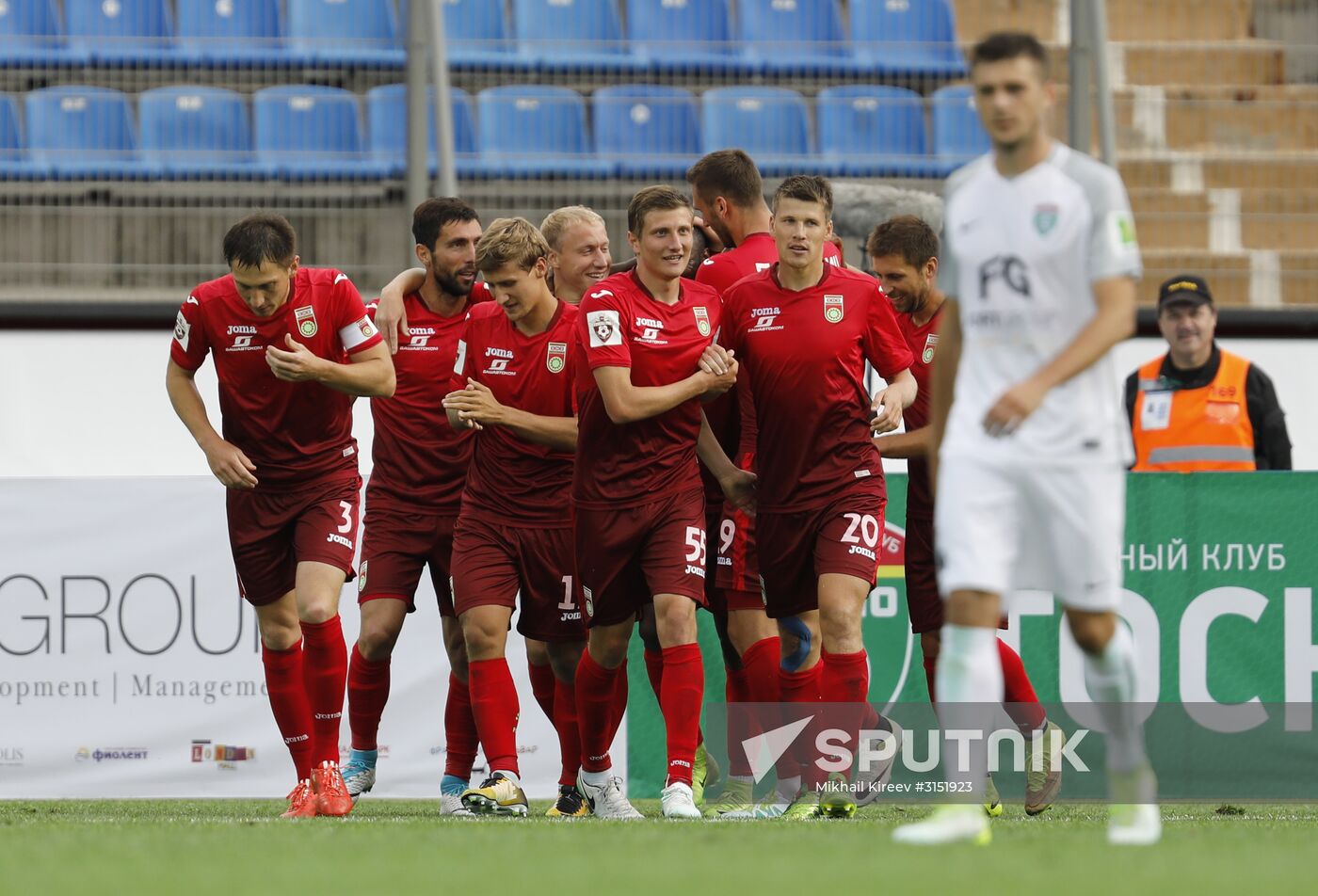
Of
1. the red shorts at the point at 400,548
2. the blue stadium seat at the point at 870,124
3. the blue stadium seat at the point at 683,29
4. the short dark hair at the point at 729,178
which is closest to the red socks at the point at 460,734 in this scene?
the red shorts at the point at 400,548

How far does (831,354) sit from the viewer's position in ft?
22.8

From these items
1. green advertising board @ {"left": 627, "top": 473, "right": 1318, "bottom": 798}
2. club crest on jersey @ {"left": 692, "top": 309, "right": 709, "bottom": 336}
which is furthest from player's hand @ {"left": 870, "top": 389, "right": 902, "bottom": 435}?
green advertising board @ {"left": 627, "top": 473, "right": 1318, "bottom": 798}

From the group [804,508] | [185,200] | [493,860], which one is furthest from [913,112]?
[493,860]

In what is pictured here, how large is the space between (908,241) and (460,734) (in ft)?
8.74

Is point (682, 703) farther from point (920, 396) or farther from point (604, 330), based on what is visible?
point (920, 396)

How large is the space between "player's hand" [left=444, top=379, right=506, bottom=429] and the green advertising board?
2099mm

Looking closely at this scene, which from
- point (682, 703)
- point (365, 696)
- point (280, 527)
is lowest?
point (365, 696)

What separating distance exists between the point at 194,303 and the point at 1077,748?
432cm

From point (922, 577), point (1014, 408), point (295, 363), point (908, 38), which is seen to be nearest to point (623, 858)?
point (1014, 408)

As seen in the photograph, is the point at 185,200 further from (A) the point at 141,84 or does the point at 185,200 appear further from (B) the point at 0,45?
(B) the point at 0,45

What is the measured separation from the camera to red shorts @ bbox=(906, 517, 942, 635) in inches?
297

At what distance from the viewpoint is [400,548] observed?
7.64 metres

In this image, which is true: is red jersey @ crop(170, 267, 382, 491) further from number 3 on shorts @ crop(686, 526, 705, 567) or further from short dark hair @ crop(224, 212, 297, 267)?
number 3 on shorts @ crop(686, 526, 705, 567)

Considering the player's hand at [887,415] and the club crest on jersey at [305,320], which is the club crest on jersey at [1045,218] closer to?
the player's hand at [887,415]
